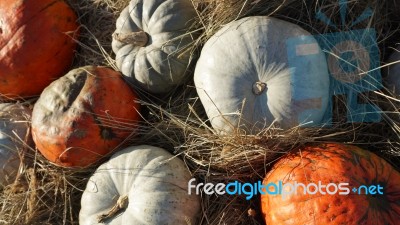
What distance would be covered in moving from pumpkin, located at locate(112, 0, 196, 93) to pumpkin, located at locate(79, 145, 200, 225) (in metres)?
0.48

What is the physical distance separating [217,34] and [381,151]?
1205 millimetres

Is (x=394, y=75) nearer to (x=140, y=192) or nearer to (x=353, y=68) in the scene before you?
(x=353, y=68)

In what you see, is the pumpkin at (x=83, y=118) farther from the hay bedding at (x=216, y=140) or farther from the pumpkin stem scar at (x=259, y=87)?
the pumpkin stem scar at (x=259, y=87)

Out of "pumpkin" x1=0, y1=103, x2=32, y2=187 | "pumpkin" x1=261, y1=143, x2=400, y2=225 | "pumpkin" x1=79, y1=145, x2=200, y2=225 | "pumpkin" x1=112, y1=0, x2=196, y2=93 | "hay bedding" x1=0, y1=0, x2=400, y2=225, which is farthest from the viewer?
"pumpkin" x1=0, y1=103, x2=32, y2=187

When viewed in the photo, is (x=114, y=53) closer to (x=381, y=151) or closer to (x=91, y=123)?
(x=91, y=123)

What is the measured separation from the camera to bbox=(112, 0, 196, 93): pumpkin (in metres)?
2.74

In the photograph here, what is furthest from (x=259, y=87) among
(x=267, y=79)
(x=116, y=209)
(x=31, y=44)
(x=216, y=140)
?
(x=31, y=44)

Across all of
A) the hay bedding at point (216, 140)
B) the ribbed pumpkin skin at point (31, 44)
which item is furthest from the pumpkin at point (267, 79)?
the ribbed pumpkin skin at point (31, 44)

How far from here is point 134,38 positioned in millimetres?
2760

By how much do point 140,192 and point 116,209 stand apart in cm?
16

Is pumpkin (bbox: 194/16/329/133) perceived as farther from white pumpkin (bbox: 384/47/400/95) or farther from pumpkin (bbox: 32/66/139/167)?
pumpkin (bbox: 32/66/139/167)

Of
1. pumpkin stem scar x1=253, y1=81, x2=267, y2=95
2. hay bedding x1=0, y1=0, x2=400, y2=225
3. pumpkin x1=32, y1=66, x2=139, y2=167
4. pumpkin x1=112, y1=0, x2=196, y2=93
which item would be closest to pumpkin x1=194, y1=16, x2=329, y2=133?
pumpkin stem scar x1=253, y1=81, x2=267, y2=95

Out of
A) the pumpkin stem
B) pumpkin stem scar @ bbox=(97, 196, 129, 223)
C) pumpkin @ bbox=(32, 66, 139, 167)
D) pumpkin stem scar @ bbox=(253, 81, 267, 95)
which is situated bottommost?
pumpkin stem scar @ bbox=(97, 196, 129, 223)

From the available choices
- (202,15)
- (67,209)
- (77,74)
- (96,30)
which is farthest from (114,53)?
(67,209)
